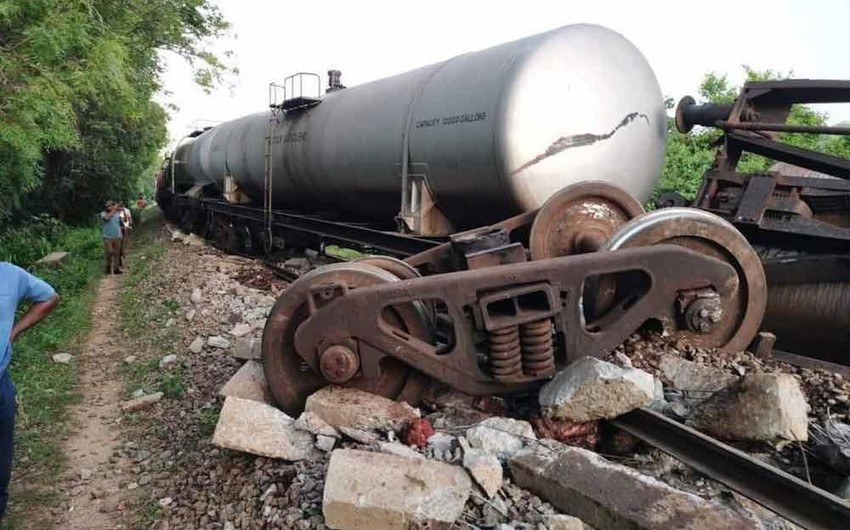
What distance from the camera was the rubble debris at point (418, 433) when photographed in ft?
10.8

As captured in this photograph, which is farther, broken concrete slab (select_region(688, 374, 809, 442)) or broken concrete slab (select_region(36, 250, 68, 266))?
broken concrete slab (select_region(36, 250, 68, 266))

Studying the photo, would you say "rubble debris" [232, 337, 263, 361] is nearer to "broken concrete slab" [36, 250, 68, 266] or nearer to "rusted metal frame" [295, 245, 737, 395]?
"rusted metal frame" [295, 245, 737, 395]

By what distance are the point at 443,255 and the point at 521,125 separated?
1293 millimetres

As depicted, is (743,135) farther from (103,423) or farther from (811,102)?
(103,423)

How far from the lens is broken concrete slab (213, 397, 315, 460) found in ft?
11.2

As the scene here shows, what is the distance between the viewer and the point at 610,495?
8.52 ft

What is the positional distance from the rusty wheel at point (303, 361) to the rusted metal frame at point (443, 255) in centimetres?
96

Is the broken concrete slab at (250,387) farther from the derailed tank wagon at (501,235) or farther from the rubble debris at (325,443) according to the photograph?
the rubble debris at (325,443)

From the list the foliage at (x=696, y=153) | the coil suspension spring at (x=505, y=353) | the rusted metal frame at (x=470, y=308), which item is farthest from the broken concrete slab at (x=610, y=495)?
the foliage at (x=696, y=153)

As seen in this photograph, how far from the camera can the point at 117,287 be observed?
1155 centimetres

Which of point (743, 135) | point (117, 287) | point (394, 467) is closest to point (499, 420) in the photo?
point (394, 467)

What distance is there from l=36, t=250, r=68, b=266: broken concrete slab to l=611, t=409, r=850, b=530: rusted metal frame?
45.1 ft

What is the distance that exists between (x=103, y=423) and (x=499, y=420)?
3.55 metres

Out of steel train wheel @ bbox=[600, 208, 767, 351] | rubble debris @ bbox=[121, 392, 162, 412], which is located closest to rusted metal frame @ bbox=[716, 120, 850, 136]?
steel train wheel @ bbox=[600, 208, 767, 351]
